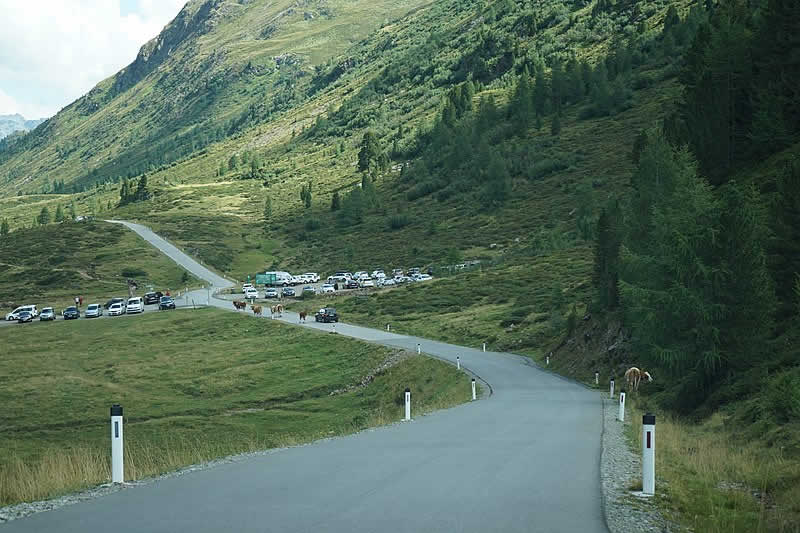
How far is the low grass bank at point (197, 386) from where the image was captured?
3791 cm

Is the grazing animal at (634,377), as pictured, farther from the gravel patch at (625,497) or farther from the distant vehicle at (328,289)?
the distant vehicle at (328,289)

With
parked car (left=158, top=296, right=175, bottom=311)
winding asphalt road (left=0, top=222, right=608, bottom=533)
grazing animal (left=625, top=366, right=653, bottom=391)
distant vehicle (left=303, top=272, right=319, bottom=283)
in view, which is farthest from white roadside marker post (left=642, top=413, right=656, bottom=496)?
distant vehicle (left=303, top=272, right=319, bottom=283)

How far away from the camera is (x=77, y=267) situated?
126188mm

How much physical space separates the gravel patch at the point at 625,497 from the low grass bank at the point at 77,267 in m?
92.2

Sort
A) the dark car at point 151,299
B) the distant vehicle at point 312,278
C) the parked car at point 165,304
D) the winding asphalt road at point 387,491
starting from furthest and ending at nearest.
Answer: the distant vehicle at point 312,278 → the dark car at point 151,299 → the parked car at point 165,304 → the winding asphalt road at point 387,491

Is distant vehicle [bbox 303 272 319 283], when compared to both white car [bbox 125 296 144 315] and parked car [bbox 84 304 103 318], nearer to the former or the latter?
white car [bbox 125 296 144 315]

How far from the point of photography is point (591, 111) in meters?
168

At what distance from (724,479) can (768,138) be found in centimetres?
3658

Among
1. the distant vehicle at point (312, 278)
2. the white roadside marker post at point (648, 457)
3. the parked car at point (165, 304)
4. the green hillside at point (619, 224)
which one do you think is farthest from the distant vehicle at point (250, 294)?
the white roadside marker post at point (648, 457)

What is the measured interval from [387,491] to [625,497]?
3.11 meters

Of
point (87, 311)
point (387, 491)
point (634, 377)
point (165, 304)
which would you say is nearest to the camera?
point (387, 491)

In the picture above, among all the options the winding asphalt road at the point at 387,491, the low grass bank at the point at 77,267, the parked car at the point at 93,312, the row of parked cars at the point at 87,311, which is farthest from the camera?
the low grass bank at the point at 77,267

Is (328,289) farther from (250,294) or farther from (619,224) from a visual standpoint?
(619,224)

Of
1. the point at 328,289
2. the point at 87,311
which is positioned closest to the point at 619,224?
the point at 87,311
